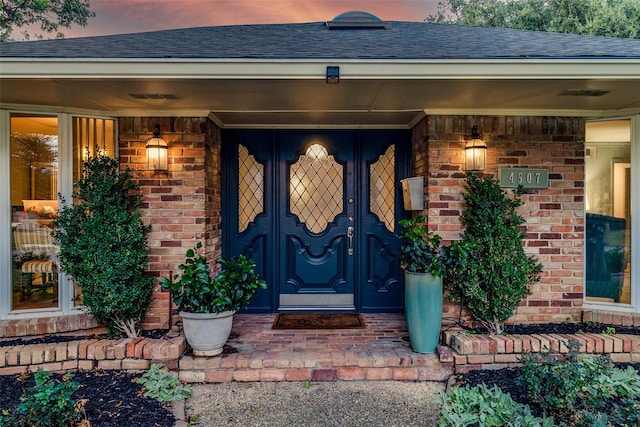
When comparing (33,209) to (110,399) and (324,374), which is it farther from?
(324,374)

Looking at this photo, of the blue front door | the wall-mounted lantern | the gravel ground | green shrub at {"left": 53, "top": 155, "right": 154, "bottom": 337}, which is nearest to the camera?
the gravel ground

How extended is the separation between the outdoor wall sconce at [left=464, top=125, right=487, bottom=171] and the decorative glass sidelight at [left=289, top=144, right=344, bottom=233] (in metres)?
1.41

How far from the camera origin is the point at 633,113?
137 inches

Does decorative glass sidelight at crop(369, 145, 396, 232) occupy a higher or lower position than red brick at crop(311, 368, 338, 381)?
higher

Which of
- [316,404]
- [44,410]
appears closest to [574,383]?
[316,404]

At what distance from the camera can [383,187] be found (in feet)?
14.4

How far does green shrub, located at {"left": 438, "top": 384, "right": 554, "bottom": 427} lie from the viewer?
2.16m

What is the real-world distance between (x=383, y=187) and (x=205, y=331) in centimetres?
241

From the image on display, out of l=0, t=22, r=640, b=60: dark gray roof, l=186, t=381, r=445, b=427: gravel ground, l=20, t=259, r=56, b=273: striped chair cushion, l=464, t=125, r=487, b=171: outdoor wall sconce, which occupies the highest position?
l=0, t=22, r=640, b=60: dark gray roof

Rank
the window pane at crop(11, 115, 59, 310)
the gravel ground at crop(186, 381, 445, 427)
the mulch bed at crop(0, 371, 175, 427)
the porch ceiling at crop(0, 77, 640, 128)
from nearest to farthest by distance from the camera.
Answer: the mulch bed at crop(0, 371, 175, 427) < the gravel ground at crop(186, 381, 445, 427) < the porch ceiling at crop(0, 77, 640, 128) < the window pane at crop(11, 115, 59, 310)

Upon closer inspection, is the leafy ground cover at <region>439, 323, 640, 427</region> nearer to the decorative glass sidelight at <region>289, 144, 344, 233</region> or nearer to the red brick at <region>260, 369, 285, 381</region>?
the red brick at <region>260, 369, 285, 381</region>

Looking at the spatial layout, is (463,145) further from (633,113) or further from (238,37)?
(238,37)

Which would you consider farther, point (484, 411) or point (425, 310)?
point (425, 310)

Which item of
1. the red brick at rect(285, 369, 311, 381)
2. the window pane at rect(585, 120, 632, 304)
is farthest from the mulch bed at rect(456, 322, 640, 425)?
the red brick at rect(285, 369, 311, 381)
